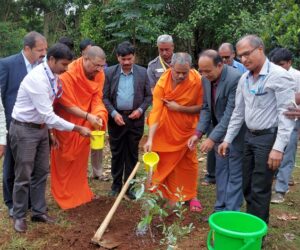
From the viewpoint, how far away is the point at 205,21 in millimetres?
12570

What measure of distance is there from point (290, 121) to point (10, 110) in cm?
286

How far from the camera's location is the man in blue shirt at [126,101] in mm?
4840

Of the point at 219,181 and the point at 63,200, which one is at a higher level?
the point at 219,181

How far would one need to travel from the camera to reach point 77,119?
15.3 ft

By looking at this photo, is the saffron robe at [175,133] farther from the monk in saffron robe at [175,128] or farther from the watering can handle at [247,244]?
the watering can handle at [247,244]

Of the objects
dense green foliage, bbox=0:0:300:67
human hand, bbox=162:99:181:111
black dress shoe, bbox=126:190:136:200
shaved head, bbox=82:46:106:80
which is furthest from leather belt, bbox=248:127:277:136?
dense green foliage, bbox=0:0:300:67

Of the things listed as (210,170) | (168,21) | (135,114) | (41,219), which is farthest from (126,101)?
(168,21)

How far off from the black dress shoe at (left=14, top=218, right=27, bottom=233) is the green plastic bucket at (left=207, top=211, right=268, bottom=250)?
83.8 inches

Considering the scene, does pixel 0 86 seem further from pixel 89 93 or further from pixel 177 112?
pixel 177 112

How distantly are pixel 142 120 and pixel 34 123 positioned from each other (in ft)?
4.92

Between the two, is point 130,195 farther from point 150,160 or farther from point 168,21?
point 168,21

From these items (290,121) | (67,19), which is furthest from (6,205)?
(67,19)

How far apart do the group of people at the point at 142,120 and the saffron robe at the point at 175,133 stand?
12 millimetres

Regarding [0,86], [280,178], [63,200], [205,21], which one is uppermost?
[205,21]
